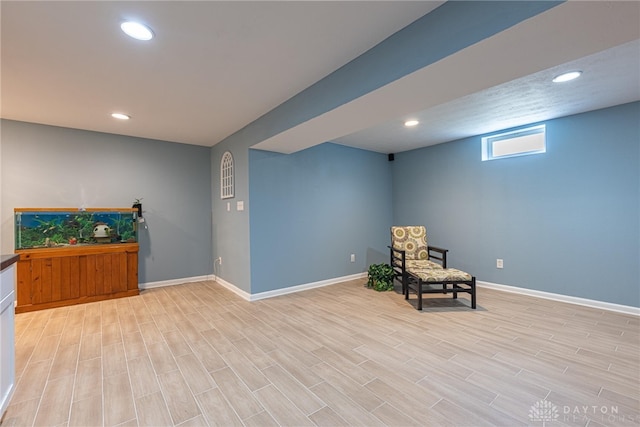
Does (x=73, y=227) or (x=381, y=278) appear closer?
(x=73, y=227)

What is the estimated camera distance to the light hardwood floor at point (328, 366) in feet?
5.10

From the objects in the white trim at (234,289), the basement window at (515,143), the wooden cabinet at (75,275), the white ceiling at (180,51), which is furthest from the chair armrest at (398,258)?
the wooden cabinet at (75,275)

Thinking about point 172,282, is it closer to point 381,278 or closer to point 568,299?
point 381,278

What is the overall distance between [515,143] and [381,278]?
2795mm

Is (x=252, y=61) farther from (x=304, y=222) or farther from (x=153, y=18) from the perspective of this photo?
(x=304, y=222)

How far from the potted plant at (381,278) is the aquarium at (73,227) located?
3698mm

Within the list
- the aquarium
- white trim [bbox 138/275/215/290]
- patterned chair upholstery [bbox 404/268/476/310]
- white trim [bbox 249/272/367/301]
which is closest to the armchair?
patterned chair upholstery [bbox 404/268/476/310]

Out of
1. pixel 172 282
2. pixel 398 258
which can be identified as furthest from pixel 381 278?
pixel 172 282

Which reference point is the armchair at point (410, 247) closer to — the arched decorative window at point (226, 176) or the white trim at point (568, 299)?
the white trim at point (568, 299)

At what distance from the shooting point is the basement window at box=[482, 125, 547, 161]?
12.0 feet

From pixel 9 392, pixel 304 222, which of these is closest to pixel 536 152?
pixel 304 222

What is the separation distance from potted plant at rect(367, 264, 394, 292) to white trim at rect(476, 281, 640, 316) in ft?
4.69

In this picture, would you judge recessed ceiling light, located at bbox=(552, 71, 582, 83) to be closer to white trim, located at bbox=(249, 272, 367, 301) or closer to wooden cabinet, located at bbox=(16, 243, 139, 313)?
white trim, located at bbox=(249, 272, 367, 301)

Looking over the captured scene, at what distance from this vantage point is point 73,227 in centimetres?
370
